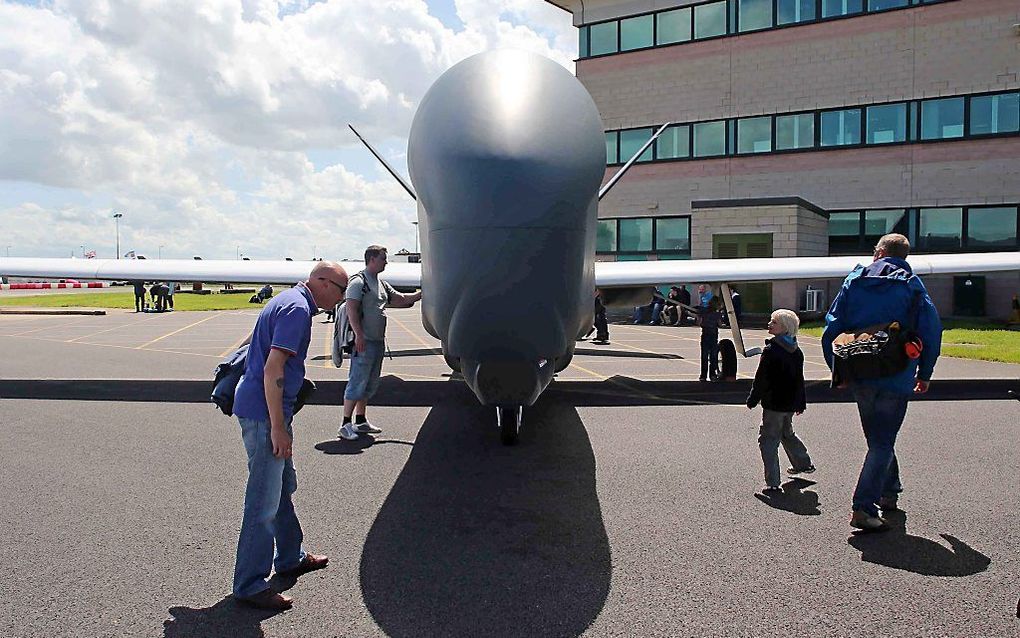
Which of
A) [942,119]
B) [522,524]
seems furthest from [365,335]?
[942,119]

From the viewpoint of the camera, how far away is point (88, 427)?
23.8ft

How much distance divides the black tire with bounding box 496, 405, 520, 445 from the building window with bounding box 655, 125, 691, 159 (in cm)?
2243

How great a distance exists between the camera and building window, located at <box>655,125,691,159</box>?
26625 millimetres

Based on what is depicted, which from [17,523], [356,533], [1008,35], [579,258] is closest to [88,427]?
[17,523]

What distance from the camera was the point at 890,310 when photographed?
4.32 meters

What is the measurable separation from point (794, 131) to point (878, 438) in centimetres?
2329

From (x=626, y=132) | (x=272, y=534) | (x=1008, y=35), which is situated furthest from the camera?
(x=626, y=132)

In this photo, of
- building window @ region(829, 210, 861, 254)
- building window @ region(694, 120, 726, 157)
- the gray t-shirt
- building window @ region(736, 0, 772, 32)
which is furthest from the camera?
building window @ region(694, 120, 726, 157)

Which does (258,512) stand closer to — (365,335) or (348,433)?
(348,433)

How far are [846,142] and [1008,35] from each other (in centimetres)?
536

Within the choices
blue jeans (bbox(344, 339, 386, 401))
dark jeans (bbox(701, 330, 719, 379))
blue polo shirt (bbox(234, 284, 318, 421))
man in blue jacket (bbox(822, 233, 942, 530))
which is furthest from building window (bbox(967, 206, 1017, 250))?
blue polo shirt (bbox(234, 284, 318, 421))

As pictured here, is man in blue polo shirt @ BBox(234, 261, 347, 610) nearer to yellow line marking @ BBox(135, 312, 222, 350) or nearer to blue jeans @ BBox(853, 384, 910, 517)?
blue jeans @ BBox(853, 384, 910, 517)

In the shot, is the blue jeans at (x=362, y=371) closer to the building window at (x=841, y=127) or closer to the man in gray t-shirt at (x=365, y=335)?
the man in gray t-shirt at (x=365, y=335)

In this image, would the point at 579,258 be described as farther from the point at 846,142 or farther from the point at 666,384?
the point at 846,142
